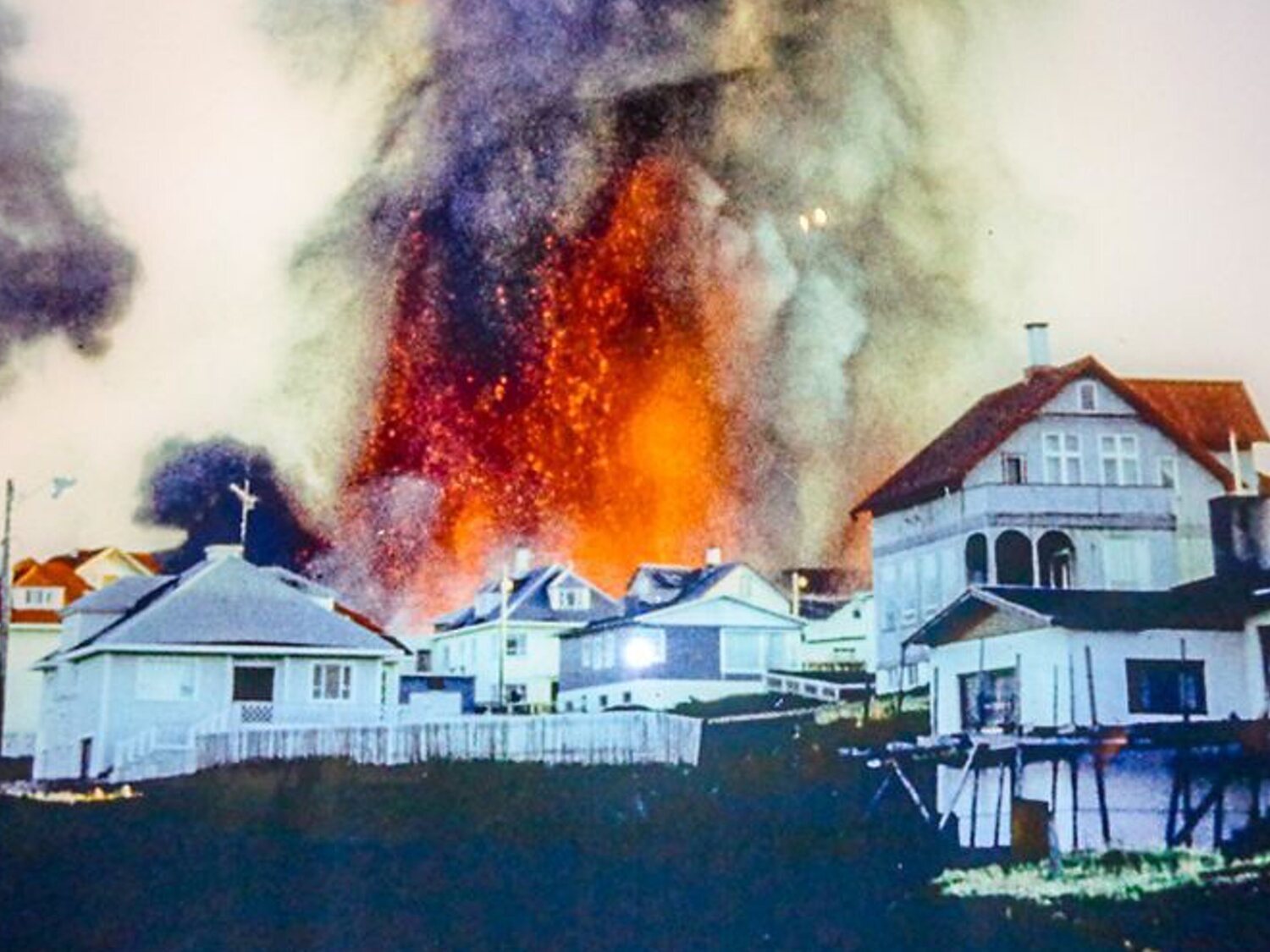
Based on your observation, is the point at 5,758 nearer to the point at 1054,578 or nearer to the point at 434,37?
the point at 434,37

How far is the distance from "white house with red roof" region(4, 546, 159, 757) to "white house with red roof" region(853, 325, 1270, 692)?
2939 mm

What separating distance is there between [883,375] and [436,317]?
1823mm

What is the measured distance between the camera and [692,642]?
710 cm

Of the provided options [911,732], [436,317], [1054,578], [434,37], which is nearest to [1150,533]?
[1054,578]

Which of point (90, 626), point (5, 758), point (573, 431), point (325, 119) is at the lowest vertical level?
point (5, 758)

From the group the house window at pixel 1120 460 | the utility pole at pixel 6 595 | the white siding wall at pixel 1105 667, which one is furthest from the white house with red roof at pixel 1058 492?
the utility pole at pixel 6 595

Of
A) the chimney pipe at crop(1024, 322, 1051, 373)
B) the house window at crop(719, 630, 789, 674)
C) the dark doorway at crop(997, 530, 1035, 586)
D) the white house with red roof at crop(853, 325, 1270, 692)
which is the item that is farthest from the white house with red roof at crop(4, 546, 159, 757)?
the chimney pipe at crop(1024, 322, 1051, 373)

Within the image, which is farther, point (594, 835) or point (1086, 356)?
point (1086, 356)

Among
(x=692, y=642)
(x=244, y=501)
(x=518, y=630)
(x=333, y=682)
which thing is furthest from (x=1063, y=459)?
(x=244, y=501)

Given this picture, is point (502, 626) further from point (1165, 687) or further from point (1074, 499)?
point (1165, 687)

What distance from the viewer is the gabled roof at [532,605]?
6.18 meters

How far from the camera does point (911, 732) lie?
640cm

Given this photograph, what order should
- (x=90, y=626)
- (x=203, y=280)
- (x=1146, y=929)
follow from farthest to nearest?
(x=203, y=280), (x=90, y=626), (x=1146, y=929)

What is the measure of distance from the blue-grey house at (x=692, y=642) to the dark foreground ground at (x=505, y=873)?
60cm
